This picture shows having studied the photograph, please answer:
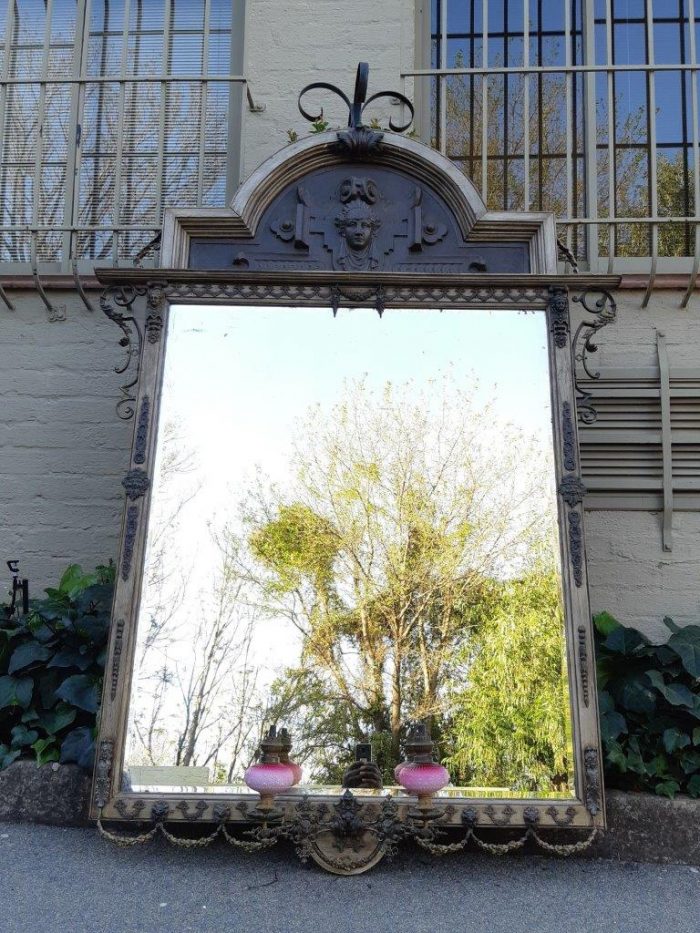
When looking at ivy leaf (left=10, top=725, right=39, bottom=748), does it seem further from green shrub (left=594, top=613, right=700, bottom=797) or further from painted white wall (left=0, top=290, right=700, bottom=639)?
green shrub (left=594, top=613, right=700, bottom=797)

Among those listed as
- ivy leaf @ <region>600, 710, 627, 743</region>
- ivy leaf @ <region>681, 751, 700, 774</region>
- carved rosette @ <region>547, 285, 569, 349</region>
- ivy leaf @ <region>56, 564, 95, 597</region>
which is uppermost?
carved rosette @ <region>547, 285, 569, 349</region>

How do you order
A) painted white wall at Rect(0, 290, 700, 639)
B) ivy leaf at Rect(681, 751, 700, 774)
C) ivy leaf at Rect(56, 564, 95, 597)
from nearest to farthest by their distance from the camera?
ivy leaf at Rect(681, 751, 700, 774) < ivy leaf at Rect(56, 564, 95, 597) < painted white wall at Rect(0, 290, 700, 639)

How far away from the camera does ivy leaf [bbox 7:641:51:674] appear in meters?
3.35

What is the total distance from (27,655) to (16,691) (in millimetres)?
134

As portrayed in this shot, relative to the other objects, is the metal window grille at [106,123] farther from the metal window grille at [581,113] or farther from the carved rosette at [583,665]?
the carved rosette at [583,665]

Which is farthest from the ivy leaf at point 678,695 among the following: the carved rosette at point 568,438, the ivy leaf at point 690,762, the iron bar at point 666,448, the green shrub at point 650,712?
the iron bar at point 666,448

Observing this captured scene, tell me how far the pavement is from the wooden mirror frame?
0.16 meters

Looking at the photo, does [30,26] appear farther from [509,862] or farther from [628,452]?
[509,862]

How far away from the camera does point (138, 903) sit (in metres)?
2.58

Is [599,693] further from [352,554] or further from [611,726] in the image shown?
[352,554]

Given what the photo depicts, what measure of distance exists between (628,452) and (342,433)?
4.82 ft

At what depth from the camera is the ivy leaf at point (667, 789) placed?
9.95 feet

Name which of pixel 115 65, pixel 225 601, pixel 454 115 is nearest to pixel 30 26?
pixel 115 65

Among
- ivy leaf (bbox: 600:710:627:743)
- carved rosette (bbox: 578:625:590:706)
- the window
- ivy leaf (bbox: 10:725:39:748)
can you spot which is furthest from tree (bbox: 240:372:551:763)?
the window
